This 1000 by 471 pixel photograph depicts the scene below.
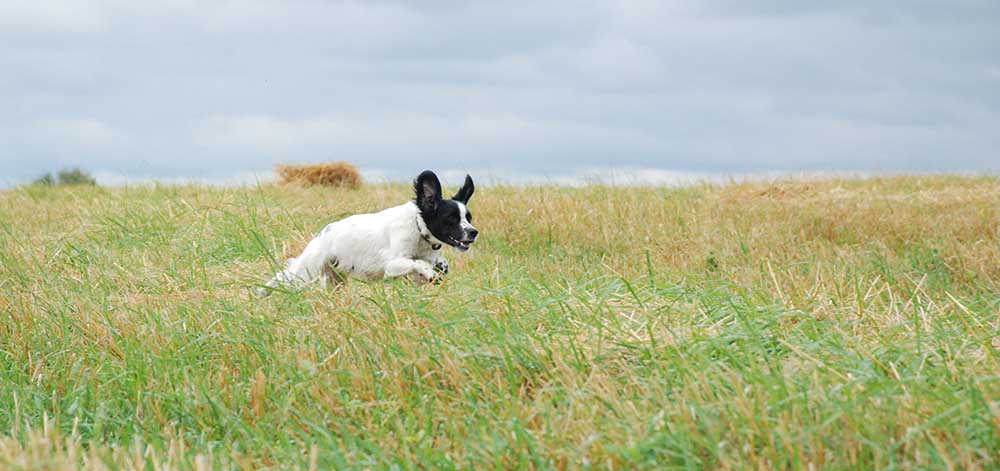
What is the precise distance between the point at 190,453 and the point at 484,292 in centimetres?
223

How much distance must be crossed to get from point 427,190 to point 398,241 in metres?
0.46

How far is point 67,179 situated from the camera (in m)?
22.0

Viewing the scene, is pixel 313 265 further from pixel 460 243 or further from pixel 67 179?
pixel 67 179

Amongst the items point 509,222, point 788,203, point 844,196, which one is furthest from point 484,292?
point 844,196

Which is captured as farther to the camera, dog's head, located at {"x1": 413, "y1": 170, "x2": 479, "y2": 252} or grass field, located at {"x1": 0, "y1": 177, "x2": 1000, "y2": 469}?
dog's head, located at {"x1": 413, "y1": 170, "x2": 479, "y2": 252}

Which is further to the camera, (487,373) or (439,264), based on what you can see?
(439,264)

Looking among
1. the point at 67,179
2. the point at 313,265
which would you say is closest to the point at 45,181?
the point at 67,179

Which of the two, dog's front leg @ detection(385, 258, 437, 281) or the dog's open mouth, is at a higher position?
the dog's open mouth

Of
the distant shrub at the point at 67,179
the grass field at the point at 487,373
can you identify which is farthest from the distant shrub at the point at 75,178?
Result: the grass field at the point at 487,373

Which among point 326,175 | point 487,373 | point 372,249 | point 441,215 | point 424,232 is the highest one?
point 326,175

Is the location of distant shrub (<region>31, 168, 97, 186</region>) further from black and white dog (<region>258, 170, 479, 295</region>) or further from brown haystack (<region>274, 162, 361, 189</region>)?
black and white dog (<region>258, 170, 479, 295</region>)

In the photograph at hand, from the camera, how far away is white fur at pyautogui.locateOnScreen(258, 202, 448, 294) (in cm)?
838

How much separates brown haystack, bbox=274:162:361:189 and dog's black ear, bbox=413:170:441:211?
10542 mm

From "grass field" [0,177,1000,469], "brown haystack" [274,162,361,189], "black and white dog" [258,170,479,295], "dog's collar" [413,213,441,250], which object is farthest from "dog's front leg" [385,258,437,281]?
"brown haystack" [274,162,361,189]
